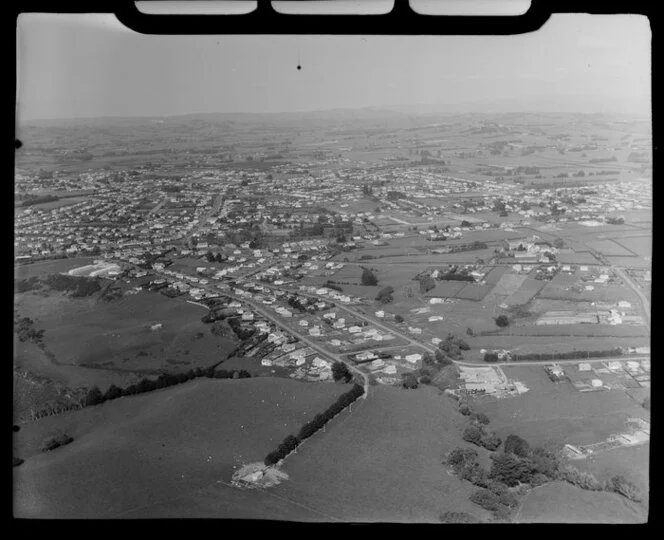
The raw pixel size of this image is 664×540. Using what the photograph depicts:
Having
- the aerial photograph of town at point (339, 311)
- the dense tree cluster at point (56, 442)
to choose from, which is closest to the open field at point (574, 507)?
the aerial photograph of town at point (339, 311)

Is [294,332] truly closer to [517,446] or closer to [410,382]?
[410,382]

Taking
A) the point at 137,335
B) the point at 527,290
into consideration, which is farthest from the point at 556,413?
the point at 137,335

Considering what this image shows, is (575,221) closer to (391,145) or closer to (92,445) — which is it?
(391,145)

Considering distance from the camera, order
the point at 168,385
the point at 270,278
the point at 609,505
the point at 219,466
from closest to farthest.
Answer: the point at 609,505, the point at 219,466, the point at 168,385, the point at 270,278

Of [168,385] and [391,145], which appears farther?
[391,145]

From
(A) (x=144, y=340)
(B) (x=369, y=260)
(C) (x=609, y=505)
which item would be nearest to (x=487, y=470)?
(C) (x=609, y=505)

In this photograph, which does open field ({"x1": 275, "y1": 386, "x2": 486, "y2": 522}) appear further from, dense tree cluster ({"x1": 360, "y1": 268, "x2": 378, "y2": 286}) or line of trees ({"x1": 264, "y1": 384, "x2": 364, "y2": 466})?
dense tree cluster ({"x1": 360, "y1": 268, "x2": 378, "y2": 286})

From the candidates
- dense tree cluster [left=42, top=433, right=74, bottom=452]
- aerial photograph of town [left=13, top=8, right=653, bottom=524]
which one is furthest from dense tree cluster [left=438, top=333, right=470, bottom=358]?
dense tree cluster [left=42, top=433, right=74, bottom=452]
